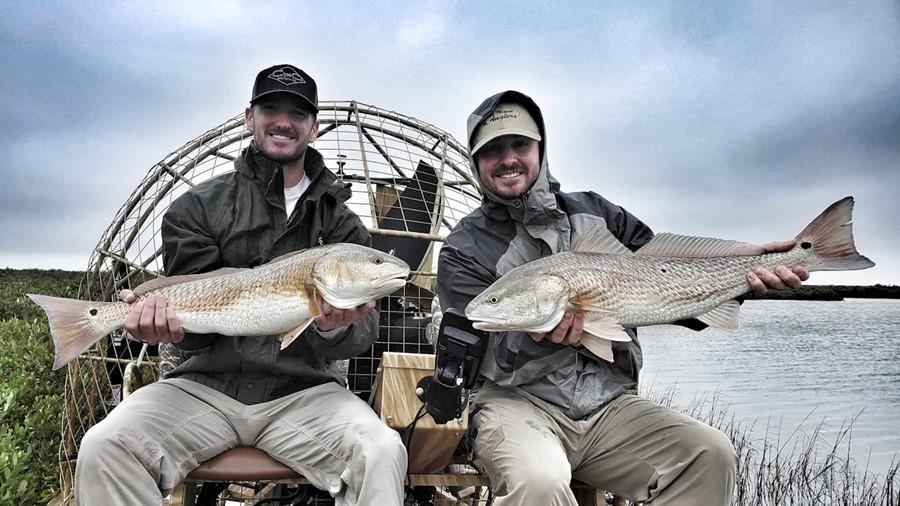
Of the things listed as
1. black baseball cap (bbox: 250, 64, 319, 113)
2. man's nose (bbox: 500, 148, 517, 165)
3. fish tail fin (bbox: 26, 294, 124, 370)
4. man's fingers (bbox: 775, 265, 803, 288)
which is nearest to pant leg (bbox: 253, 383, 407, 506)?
fish tail fin (bbox: 26, 294, 124, 370)

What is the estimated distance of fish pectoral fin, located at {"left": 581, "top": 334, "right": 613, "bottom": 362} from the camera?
9.64 ft

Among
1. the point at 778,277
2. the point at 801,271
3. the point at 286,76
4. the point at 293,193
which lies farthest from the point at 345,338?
the point at 801,271

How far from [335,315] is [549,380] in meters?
1.19

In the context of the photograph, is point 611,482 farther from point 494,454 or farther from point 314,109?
point 314,109

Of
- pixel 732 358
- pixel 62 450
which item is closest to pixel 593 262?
pixel 62 450

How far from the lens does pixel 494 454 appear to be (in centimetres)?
297

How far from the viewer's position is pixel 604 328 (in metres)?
2.91

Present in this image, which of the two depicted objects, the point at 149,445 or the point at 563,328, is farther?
the point at 563,328

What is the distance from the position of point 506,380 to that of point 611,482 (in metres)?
0.75

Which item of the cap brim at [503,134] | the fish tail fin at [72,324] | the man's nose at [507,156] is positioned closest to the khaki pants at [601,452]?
the man's nose at [507,156]

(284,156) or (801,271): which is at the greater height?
(284,156)

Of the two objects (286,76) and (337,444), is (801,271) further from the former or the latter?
(286,76)

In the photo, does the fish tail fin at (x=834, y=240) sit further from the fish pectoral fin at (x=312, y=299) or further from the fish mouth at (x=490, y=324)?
the fish pectoral fin at (x=312, y=299)

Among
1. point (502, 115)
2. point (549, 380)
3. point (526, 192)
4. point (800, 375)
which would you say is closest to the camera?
point (549, 380)
